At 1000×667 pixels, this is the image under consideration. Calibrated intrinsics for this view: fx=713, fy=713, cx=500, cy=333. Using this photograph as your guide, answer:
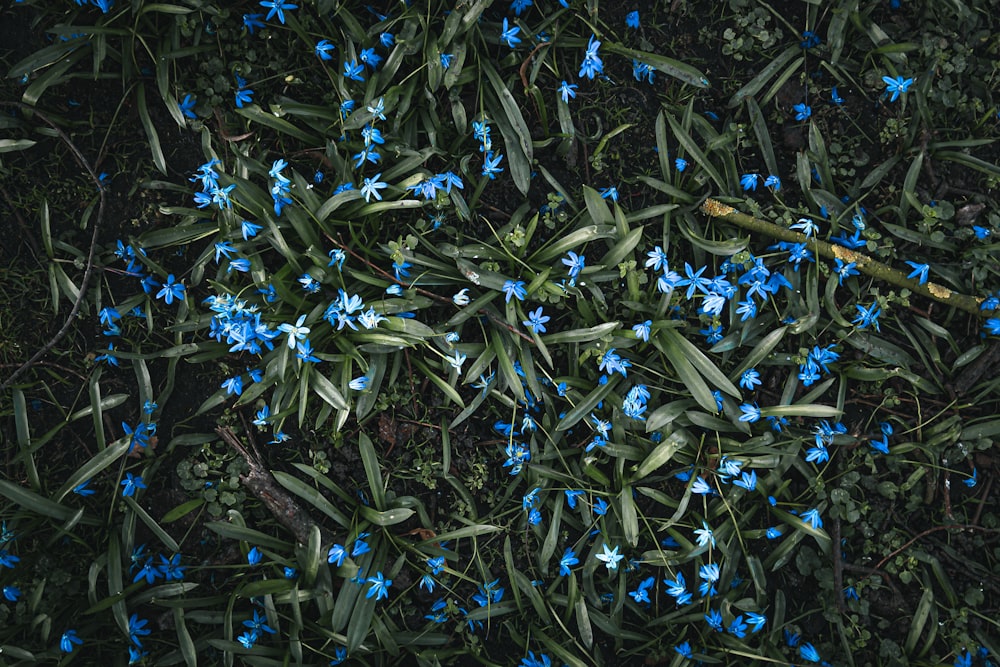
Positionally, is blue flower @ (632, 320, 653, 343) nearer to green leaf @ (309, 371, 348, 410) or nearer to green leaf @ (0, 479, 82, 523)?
green leaf @ (309, 371, 348, 410)

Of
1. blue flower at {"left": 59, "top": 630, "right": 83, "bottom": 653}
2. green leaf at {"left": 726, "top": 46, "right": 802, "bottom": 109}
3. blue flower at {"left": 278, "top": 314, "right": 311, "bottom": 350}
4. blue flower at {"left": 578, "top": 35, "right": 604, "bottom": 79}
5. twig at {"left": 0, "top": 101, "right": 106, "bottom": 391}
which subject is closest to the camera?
blue flower at {"left": 278, "top": 314, "right": 311, "bottom": 350}

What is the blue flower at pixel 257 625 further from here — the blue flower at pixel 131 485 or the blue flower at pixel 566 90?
the blue flower at pixel 566 90

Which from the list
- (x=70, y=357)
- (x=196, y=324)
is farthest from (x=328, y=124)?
(x=70, y=357)

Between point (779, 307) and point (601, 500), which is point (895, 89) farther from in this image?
point (601, 500)

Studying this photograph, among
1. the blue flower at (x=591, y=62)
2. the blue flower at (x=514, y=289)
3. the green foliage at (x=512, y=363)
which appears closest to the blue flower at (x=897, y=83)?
the green foliage at (x=512, y=363)

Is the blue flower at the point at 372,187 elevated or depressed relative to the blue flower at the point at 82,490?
elevated

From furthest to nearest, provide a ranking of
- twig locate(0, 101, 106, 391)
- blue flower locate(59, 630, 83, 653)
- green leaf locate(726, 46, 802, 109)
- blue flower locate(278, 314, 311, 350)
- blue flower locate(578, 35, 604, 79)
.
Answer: green leaf locate(726, 46, 802, 109)
twig locate(0, 101, 106, 391)
blue flower locate(578, 35, 604, 79)
blue flower locate(59, 630, 83, 653)
blue flower locate(278, 314, 311, 350)

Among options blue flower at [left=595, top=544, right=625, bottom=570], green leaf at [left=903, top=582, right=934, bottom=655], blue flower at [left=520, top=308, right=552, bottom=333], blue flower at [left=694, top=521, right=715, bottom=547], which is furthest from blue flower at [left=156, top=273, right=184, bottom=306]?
green leaf at [left=903, top=582, right=934, bottom=655]
